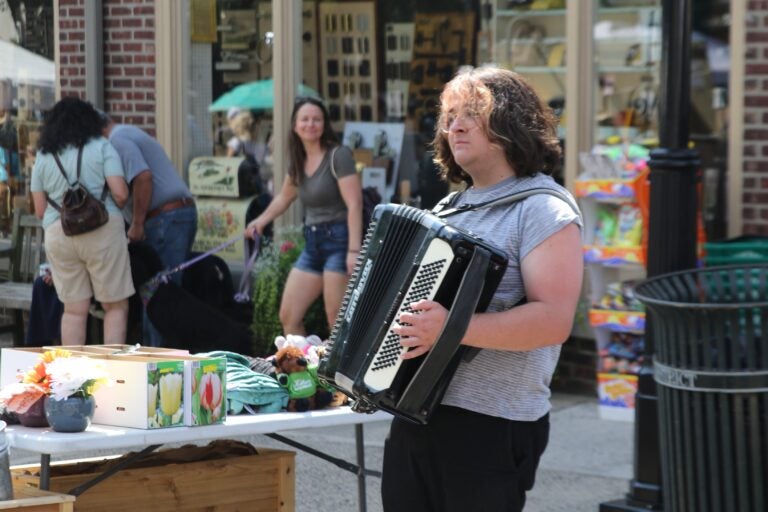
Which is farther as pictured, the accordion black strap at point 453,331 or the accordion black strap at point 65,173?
the accordion black strap at point 65,173

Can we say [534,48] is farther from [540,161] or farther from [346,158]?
[540,161]

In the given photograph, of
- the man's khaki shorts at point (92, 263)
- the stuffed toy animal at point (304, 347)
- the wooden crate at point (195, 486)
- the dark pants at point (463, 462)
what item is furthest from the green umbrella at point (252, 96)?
the dark pants at point (463, 462)

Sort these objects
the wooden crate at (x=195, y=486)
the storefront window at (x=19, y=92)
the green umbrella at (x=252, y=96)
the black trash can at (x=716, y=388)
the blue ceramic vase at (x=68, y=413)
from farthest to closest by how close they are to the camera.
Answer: the storefront window at (x=19, y=92) → the green umbrella at (x=252, y=96) → the wooden crate at (x=195, y=486) → the blue ceramic vase at (x=68, y=413) → the black trash can at (x=716, y=388)

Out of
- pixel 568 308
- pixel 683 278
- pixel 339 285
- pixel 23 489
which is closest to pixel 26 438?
pixel 23 489

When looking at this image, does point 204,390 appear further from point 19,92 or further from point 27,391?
point 19,92

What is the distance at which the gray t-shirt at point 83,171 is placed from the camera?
8.05 meters

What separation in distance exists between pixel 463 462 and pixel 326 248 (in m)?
4.64

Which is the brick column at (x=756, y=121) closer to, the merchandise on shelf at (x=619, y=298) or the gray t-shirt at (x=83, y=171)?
the merchandise on shelf at (x=619, y=298)

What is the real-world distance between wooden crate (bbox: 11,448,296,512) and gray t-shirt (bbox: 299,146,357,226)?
3.36m

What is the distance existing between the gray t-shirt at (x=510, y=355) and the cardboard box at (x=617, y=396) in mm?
4273

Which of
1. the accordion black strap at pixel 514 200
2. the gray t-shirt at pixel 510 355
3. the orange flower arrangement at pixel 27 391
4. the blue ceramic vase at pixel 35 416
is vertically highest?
the accordion black strap at pixel 514 200

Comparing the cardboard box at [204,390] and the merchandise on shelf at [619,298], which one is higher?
the cardboard box at [204,390]

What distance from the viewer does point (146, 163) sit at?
8586 millimetres

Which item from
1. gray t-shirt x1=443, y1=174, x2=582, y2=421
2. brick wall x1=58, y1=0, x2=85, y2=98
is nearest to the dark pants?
gray t-shirt x1=443, y1=174, x2=582, y2=421
